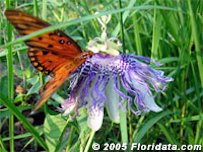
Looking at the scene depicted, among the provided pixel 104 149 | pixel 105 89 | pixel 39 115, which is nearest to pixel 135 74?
pixel 105 89

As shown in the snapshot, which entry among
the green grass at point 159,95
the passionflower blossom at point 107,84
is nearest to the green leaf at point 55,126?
the green grass at point 159,95

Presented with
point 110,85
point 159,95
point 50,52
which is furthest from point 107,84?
point 159,95

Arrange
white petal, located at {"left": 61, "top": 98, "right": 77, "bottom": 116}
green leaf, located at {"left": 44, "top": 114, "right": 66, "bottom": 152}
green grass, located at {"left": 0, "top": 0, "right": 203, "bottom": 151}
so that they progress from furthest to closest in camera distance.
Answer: green grass, located at {"left": 0, "top": 0, "right": 203, "bottom": 151}
green leaf, located at {"left": 44, "top": 114, "right": 66, "bottom": 152}
white petal, located at {"left": 61, "top": 98, "right": 77, "bottom": 116}

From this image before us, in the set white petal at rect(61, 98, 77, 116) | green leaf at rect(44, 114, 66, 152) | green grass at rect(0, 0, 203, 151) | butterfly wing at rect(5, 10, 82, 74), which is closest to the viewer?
butterfly wing at rect(5, 10, 82, 74)

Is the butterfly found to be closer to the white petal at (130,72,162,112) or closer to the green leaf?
the white petal at (130,72,162,112)

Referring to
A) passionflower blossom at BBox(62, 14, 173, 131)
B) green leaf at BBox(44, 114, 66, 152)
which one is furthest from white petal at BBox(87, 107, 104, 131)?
green leaf at BBox(44, 114, 66, 152)

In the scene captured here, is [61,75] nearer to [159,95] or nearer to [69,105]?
[69,105]

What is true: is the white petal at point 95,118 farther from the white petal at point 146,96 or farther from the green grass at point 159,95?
the green grass at point 159,95
